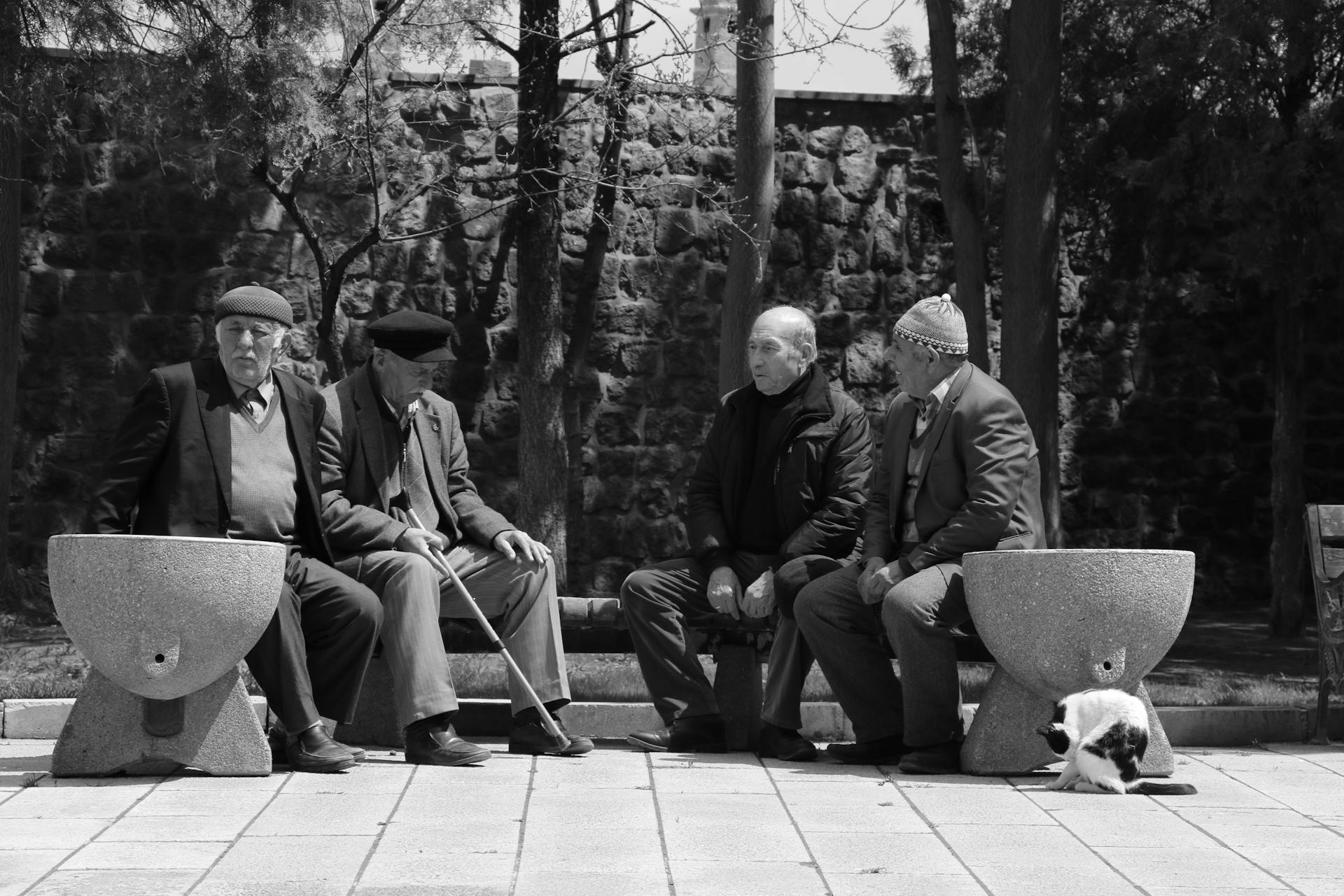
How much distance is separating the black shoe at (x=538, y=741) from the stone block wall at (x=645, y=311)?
4.80 m

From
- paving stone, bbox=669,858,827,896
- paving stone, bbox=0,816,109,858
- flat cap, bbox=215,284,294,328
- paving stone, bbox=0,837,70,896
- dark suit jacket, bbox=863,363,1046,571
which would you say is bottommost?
paving stone, bbox=669,858,827,896

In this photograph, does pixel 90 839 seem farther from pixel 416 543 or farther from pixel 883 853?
pixel 883 853

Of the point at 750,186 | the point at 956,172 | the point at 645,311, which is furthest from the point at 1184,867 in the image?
the point at 645,311

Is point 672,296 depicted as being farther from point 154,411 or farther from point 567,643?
point 154,411

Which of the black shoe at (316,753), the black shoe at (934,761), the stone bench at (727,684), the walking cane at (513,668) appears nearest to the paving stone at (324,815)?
the black shoe at (316,753)

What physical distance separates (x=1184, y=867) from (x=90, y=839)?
2.54m

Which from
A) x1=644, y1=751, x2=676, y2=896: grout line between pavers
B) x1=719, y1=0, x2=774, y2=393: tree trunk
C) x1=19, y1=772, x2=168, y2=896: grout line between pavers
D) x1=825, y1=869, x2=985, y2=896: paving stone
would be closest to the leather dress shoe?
x1=19, y1=772, x2=168, y2=896: grout line between pavers

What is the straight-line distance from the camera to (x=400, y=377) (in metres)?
5.36

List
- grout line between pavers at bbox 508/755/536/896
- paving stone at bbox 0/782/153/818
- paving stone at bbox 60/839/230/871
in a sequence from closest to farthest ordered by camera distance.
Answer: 1. grout line between pavers at bbox 508/755/536/896
2. paving stone at bbox 60/839/230/871
3. paving stone at bbox 0/782/153/818

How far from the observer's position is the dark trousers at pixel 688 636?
527cm

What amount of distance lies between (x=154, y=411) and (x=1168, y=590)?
3.14 meters

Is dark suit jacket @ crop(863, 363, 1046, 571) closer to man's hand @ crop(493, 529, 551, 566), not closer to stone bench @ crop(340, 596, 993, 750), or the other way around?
stone bench @ crop(340, 596, 993, 750)

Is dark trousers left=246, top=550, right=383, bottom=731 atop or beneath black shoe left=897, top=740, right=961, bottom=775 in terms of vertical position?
atop

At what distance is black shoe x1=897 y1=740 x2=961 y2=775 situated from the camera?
16.1ft
